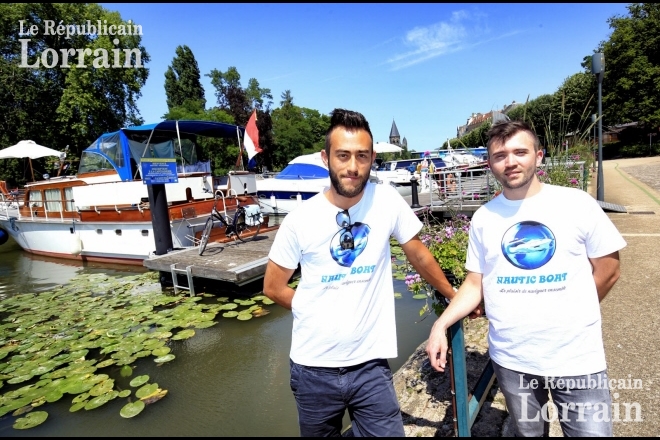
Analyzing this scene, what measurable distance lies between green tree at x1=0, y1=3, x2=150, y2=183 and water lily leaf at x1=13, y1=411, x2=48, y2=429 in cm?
3041

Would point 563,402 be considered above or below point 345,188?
below

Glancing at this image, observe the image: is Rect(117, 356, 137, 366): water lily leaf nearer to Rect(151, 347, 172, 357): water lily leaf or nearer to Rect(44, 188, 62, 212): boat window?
Rect(151, 347, 172, 357): water lily leaf

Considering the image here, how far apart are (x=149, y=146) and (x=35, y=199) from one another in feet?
20.6

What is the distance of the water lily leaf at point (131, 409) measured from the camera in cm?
378

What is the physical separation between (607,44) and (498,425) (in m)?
46.2

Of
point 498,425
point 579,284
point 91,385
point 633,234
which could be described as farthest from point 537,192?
point 633,234

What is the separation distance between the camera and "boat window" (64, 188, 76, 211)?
11656mm

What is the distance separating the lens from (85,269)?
11055mm

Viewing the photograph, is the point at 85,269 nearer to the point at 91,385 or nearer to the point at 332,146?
the point at 91,385

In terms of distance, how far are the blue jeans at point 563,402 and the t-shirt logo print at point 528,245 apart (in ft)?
1.65

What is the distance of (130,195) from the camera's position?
10148 millimetres

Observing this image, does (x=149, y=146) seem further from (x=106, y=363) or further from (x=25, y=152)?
(x=25, y=152)

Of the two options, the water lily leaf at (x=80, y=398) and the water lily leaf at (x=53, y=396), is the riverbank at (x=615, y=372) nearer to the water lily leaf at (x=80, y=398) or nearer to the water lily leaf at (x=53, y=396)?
the water lily leaf at (x=80, y=398)

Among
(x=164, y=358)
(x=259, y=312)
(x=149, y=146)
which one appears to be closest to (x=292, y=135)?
(x=149, y=146)
